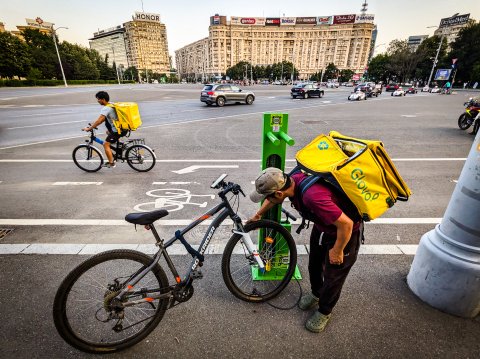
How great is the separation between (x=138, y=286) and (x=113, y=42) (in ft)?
710

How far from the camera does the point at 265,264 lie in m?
2.87

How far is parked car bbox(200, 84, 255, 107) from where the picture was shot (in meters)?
19.9

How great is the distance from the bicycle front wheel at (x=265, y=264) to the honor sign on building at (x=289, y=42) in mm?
158366

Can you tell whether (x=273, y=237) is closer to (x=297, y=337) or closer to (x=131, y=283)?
(x=297, y=337)

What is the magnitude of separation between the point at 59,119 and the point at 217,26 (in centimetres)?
15948

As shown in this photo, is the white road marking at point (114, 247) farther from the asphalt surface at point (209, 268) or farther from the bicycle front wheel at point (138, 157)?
the bicycle front wheel at point (138, 157)

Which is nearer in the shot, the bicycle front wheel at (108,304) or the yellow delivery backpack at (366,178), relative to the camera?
the yellow delivery backpack at (366,178)

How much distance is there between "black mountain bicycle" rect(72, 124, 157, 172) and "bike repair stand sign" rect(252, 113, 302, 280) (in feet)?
14.8

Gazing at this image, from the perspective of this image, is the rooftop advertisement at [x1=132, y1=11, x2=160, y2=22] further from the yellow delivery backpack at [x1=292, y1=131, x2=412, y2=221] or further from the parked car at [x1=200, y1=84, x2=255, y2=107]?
the yellow delivery backpack at [x1=292, y1=131, x2=412, y2=221]

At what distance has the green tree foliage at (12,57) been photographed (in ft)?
187

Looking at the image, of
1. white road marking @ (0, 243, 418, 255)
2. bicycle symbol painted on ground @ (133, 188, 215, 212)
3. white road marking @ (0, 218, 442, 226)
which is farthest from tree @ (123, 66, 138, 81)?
white road marking @ (0, 243, 418, 255)

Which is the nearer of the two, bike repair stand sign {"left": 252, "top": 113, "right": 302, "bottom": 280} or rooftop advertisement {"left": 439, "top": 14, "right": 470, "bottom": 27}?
bike repair stand sign {"left": 252, "top": 113, "right": 302, "bottom": 280}

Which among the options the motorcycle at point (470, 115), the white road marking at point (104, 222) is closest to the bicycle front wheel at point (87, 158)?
the white road marking at point (104, 222)

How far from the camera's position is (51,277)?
2.97 metres
